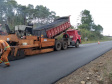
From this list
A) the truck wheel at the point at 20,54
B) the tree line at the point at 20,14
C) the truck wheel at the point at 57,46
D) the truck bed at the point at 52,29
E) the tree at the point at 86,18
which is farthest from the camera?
the tree at the point at 86,18

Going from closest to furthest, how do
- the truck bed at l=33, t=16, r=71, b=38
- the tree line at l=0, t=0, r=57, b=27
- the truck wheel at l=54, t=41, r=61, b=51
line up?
the truck bed at l=33, t=16, r=71, b=38, the truck wheel at l=54, t=41, r=61, b=51, the tree line at l=0, t=0, r=57, b=27

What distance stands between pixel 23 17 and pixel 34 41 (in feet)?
71.4

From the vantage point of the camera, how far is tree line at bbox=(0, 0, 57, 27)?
23.6 meters

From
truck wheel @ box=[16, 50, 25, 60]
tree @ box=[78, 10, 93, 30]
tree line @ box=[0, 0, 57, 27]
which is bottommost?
truck wheel @ box=[16, 50, 25, 60]

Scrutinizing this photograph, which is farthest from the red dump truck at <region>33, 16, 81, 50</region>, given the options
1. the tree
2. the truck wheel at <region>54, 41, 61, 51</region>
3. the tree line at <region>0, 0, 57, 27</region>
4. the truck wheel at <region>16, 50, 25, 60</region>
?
the tree

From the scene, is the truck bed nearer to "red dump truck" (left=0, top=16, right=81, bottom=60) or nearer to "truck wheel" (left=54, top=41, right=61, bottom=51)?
"red dump truck" (left=0, top=16, right=81, bottom=60)

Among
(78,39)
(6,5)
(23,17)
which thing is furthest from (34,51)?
(23,17)

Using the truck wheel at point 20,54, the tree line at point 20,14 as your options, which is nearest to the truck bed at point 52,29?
the truck wheel at point 20,54

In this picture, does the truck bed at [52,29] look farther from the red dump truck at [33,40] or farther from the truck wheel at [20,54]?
the truck wheel at [20,54]

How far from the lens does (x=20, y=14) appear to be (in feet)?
91.8

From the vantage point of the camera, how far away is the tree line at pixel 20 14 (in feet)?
77.4

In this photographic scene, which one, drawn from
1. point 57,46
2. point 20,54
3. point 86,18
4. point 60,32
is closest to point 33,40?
point 20,54

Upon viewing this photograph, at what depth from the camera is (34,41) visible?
7.79 metres

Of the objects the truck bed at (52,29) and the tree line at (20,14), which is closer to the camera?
the truck bed at (52,29)
